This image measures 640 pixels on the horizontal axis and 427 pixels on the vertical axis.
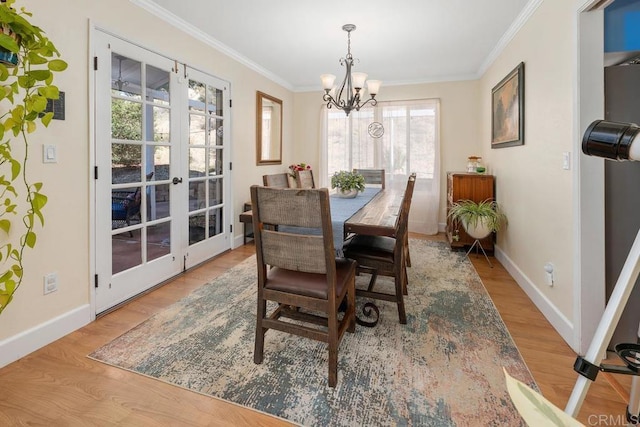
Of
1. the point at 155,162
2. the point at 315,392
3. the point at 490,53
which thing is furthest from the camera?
Answer: the point at 490,53

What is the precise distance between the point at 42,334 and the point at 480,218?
3783 millimetres

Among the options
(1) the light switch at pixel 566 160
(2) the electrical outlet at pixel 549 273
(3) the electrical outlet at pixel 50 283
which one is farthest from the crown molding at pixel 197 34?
(2) the electrical outlet at pixel 549 273

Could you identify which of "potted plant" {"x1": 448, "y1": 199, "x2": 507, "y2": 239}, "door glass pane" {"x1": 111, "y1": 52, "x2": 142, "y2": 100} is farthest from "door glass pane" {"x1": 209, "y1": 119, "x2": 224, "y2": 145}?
"potted plant" {"x1": 448, "y1": 199, "x2": 507, "y2": 239}

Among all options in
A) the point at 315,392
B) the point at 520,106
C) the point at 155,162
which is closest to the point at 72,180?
the point at 155,162

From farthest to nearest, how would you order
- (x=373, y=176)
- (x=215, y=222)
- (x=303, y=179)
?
1. (x=373, y=176)
2. (x=303, y=179)
3. (x=215, y=222)

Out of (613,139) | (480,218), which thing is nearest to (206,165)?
(480,218)

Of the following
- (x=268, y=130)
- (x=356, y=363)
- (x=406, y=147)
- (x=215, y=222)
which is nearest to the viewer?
(x=356, y=363)

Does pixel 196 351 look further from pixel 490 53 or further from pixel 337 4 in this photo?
pixel 490 53

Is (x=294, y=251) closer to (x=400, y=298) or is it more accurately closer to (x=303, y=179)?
(x=400, y=298)

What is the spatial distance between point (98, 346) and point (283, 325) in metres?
1.19

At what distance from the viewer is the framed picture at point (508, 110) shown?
2.92 m

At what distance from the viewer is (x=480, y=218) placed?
3504mm

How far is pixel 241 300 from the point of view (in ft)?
8.64

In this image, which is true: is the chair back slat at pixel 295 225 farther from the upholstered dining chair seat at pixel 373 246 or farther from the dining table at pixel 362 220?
the upholstered dining chair seat at pixel 373 246
